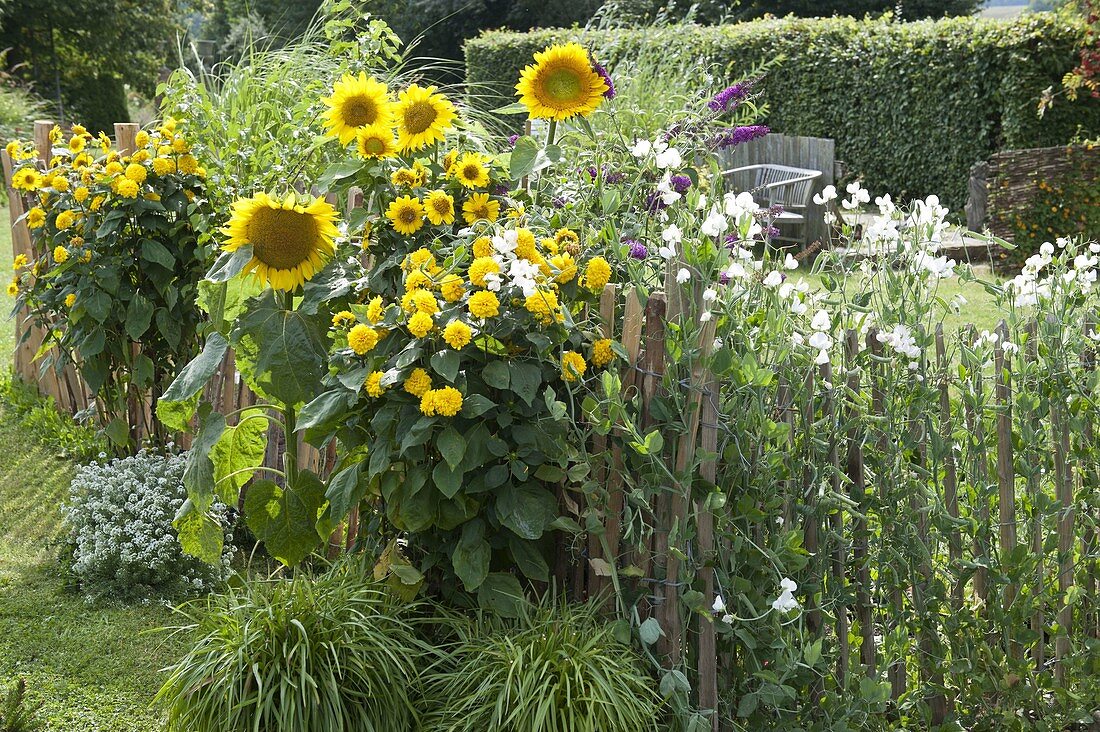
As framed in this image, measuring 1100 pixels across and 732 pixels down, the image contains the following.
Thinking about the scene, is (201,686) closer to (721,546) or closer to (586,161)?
(721,546)

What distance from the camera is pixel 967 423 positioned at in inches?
102

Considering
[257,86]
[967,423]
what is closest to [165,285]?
[257,86]

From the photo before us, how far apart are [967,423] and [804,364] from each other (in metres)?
0.50

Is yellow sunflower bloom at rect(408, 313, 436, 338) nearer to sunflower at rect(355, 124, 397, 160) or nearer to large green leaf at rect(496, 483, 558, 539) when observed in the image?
large green leaf at rect(496, 483, 558, 539)

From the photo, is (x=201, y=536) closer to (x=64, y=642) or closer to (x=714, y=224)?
(x=64, y=642)

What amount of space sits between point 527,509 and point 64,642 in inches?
71.1

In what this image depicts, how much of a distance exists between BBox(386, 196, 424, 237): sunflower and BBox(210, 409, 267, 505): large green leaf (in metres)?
0.76

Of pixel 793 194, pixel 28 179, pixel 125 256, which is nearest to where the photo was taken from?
pixel 125 256

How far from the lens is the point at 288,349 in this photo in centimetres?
258

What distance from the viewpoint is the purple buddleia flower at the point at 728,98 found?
15.7ft

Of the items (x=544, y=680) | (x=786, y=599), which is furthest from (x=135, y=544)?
(x=786, y=599)

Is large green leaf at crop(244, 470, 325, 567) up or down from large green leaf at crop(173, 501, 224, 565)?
up

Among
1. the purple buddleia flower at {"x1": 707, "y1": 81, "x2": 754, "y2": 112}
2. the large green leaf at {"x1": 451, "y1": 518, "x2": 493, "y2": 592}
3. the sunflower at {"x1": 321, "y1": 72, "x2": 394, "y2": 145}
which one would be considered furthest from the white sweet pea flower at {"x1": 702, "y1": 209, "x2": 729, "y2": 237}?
the purple buddleia flower at {"x1": 707, "y1": 81, "x2": 754, "y2": 112}

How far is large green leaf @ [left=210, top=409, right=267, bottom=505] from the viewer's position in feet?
9.77
